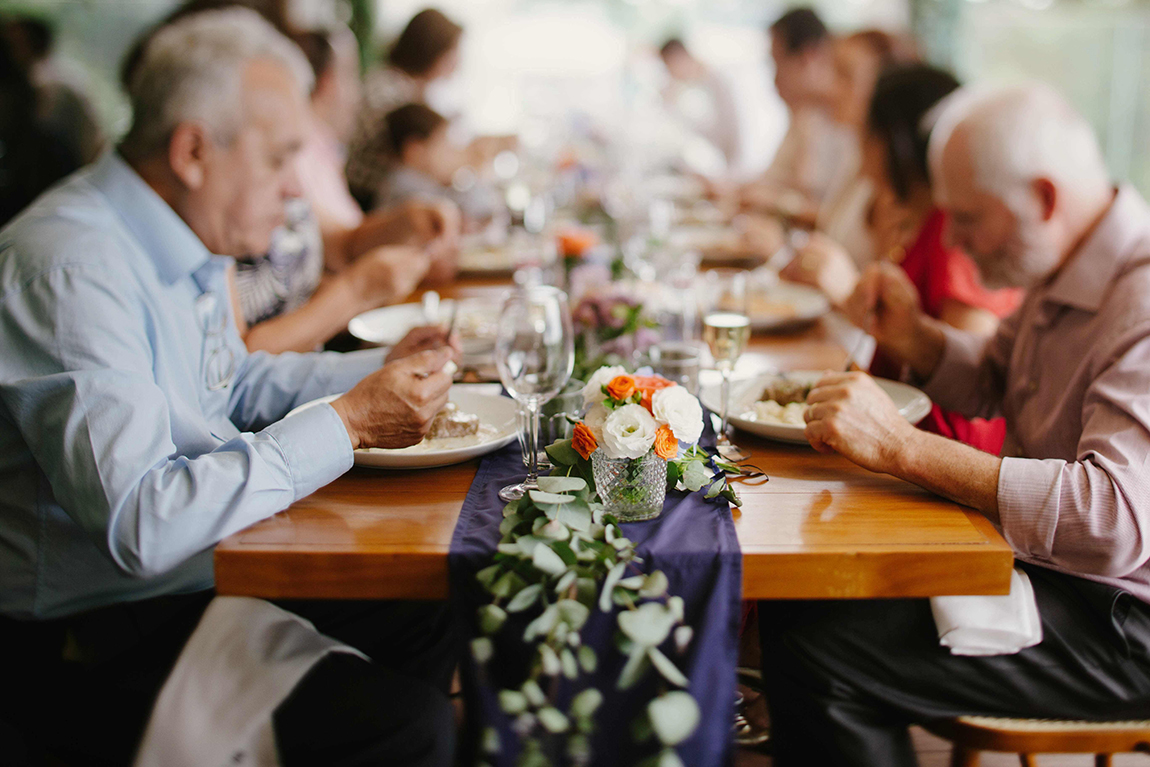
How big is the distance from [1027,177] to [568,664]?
45.5 inches

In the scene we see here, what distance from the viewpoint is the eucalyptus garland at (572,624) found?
917 millimetres

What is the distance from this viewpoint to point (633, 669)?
931 mm

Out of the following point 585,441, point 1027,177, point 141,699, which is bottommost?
point 141,699

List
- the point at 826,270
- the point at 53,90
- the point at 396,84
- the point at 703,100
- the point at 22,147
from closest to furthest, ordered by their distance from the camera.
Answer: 1. the point at 826,270
2. the point at 396,84
3. the point at 22,147
4. the point at 53,90
5. the point at 703,100

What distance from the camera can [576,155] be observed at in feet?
15.6

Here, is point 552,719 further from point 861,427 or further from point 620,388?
point 861,427

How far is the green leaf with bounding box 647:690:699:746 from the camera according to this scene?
0.88 meters

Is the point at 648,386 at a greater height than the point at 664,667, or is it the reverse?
the point at 648,386

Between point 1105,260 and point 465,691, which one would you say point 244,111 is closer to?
point 465,691

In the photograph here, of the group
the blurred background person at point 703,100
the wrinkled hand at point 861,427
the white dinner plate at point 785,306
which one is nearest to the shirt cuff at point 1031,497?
the wrinkled hand at point 861,427

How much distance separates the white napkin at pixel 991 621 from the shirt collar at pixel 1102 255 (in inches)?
20.9

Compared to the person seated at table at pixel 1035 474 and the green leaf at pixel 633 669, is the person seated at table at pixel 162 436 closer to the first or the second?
the green leaf at pixel 633 669

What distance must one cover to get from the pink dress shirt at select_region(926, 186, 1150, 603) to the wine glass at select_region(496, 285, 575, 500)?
0.60m

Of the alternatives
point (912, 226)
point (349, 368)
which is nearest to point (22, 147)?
Result: point (349, 368)
